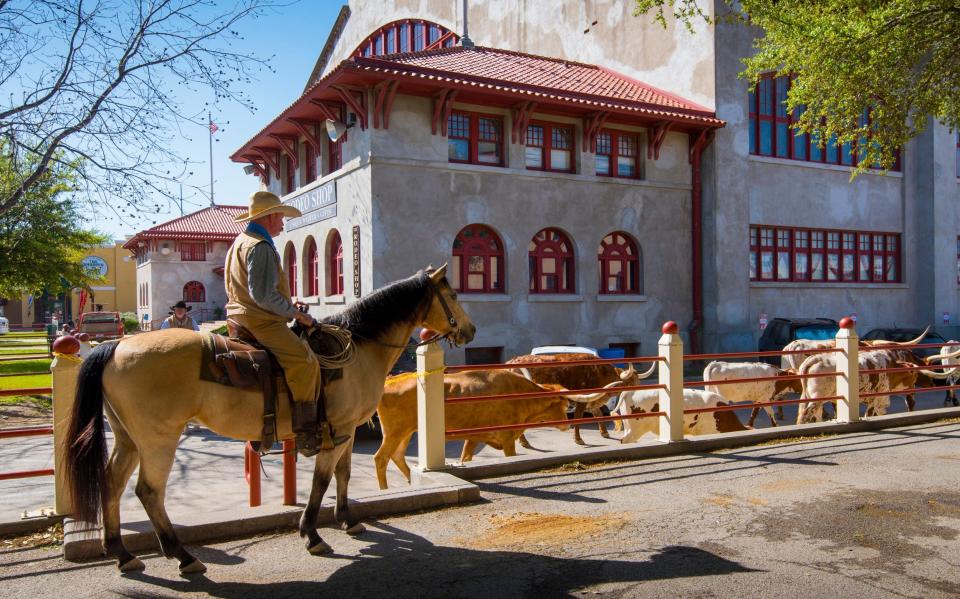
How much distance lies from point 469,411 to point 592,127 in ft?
47.2

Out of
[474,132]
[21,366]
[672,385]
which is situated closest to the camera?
[672,385]

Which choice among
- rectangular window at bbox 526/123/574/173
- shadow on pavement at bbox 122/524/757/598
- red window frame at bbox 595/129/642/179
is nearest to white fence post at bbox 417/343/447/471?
shadow on pavement at bbox 122/524/757/598

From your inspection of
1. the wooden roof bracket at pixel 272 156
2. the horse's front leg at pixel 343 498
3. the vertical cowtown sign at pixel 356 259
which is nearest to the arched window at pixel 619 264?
the vertical cowtown sign at pixel 356 259

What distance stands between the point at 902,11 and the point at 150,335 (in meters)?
13.1

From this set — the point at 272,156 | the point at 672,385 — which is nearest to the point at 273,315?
the point at 672,385

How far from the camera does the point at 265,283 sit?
523 cm

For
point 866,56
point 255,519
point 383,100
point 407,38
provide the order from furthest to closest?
point 407,38
point 383,100
point 866,56
point 255,519

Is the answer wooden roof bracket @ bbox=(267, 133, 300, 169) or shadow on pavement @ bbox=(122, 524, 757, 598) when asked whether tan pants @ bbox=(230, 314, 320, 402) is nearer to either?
shadow on pavement @ bbox=(122, 524, 757, 598)

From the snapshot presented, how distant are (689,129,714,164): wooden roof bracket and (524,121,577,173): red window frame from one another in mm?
4248

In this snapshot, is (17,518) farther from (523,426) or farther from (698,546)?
(698,546)

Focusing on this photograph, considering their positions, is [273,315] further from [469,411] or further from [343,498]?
[469,411]

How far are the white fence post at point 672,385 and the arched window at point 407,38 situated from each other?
23963mm

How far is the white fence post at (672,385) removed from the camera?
9148mm

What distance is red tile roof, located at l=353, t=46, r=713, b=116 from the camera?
66.2 feet
